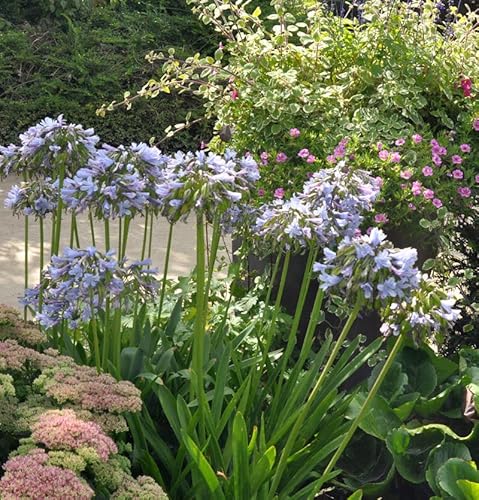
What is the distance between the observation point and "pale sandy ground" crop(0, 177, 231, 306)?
219 inches

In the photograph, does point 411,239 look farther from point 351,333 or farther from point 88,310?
point 88,310

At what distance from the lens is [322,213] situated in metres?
2.38

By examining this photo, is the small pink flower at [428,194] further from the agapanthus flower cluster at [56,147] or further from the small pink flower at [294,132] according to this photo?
the agapanthus flower cluster at [56,147]

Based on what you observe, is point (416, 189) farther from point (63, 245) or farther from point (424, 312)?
point (63, 245)

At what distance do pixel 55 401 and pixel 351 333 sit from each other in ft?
5.81

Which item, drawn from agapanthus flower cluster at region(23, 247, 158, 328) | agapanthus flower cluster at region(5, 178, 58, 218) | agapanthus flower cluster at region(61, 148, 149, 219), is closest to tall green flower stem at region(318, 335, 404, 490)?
agapanthus flower cluster at region(23, 247, 158, 328)

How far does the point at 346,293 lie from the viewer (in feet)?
6.68

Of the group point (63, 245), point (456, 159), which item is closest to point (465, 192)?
point (456, 159)

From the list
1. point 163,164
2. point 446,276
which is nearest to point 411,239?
point 446,276

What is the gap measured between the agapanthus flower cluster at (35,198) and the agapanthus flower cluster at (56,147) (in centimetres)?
10

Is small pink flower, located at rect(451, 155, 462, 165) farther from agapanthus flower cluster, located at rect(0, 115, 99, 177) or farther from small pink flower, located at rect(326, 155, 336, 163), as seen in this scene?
agapanthus flower cluster, located at rect(0, 115, 99, 177)

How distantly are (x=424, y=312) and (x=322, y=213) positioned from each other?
39cm

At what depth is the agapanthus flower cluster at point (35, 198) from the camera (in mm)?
2783

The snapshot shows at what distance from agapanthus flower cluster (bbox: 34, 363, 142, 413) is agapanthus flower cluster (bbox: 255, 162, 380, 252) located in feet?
1.78
